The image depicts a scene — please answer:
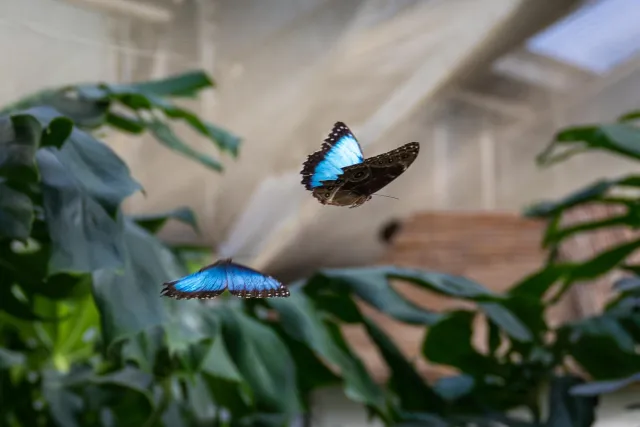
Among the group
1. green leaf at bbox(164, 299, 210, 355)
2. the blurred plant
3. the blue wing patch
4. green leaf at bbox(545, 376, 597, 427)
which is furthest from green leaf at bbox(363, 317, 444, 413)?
the blue wing patch

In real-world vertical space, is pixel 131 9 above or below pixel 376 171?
above

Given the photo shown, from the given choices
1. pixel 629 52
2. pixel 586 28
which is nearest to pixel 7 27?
pixel 586 28

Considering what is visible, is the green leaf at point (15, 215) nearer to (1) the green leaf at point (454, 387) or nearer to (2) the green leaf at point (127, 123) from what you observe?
(2) the green leaf at point (127, 123)

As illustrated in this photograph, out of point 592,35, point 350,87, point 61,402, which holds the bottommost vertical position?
point 61,402

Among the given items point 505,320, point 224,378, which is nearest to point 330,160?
point 224,378

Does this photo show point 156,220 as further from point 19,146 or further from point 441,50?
point 441,50

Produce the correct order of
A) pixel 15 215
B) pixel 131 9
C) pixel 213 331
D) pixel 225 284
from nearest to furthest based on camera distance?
pixel 225 284 < pixel 15 215 < pixel 213 331 < pixel 131 9
